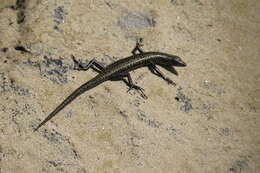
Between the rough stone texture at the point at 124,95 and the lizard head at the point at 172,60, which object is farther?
the lizard head at the point at 172,60

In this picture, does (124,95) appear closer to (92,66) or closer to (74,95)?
(92,66)

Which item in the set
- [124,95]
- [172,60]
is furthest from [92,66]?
[172,60]

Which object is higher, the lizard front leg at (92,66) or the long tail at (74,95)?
the lizard front leg at (92,66)

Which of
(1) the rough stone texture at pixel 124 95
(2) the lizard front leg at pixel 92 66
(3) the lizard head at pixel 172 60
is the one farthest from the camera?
(3) the lizard head at pixel 172 60

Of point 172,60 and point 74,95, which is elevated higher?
point 172,60

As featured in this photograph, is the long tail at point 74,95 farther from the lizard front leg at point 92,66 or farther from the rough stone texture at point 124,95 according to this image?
the lizard front leg at point 92,66

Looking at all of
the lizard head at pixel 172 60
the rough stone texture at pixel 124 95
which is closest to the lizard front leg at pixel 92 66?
the rough stone texture at pixel 124 95

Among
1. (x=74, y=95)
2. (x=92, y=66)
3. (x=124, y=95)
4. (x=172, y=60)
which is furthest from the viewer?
(x=172, y=60)

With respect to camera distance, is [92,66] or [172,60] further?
[172,60]

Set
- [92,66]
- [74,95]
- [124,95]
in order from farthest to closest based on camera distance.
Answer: [92,66] < [124,95] < [74,95]
